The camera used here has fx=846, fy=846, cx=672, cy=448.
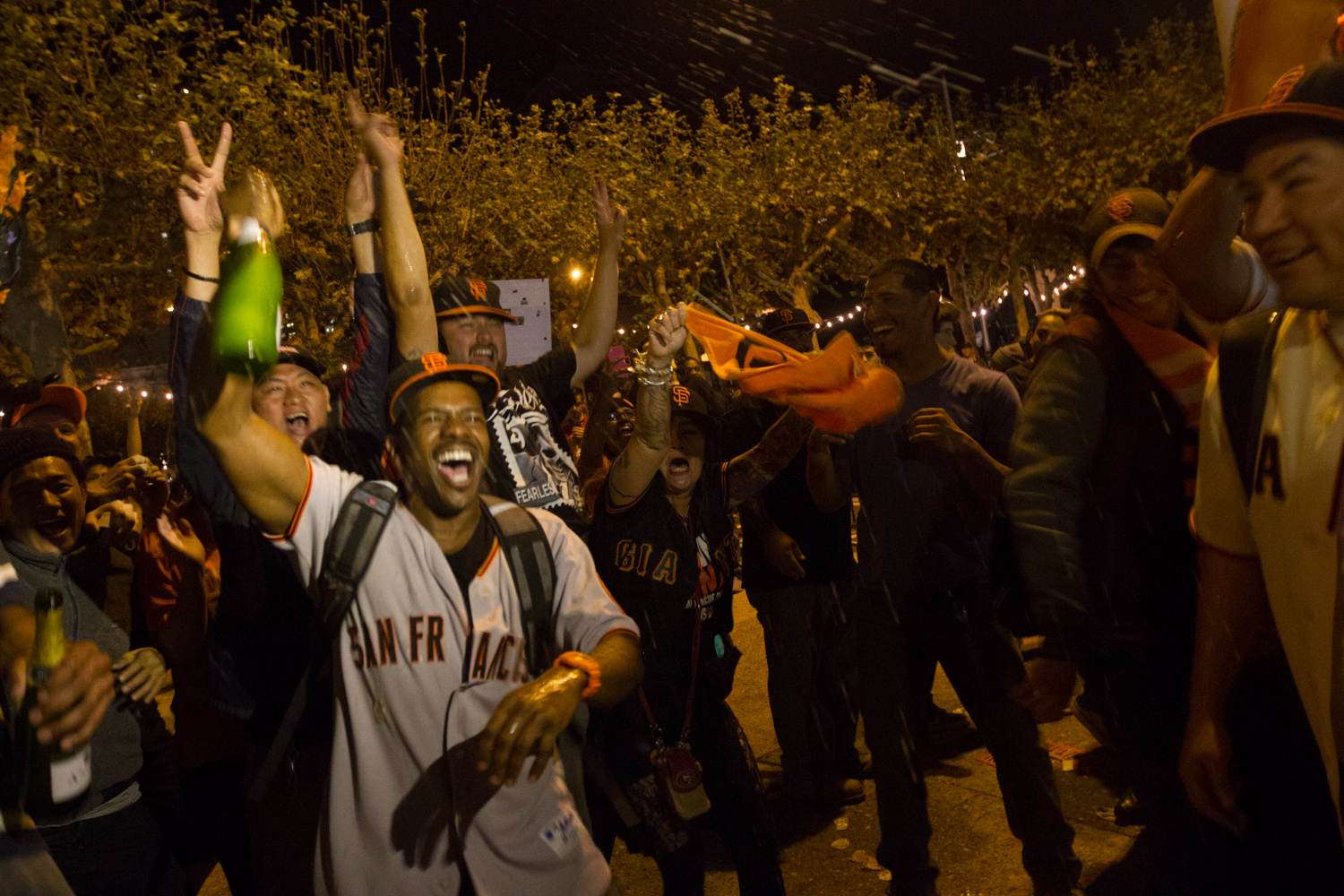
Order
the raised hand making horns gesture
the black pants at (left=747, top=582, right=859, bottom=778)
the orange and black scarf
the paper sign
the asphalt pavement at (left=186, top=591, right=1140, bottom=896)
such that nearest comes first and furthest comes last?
the raised hand making horns gesture < the orange and black scarf < the asphalt pavement at (left=186, top=591, right=1140, bottom=896) < the black pants at (left=747, top=582, right=859, bottom=778) < the paper sign

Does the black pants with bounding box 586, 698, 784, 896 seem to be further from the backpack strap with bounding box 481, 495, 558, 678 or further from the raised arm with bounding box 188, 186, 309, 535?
the raised arm with bounding box 188, 186, 309, 535

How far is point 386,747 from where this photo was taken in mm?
2029

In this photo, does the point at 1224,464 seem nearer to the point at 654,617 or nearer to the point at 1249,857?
the point at 1249,857

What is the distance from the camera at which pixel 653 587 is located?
314 cm

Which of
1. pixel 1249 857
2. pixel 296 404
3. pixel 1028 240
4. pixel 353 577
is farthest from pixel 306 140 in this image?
pixel 1028 240

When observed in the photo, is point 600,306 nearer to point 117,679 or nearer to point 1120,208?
point 1120,208

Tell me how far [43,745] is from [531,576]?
1125 millimetres

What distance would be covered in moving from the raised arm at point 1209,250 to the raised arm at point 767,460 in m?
1.89

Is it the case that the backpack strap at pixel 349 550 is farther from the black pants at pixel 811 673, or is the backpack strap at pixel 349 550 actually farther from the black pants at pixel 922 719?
the black pants at pixel 811 673

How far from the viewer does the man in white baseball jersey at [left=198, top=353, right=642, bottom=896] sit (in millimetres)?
1955

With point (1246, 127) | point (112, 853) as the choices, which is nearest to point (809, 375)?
point (1246, 127)

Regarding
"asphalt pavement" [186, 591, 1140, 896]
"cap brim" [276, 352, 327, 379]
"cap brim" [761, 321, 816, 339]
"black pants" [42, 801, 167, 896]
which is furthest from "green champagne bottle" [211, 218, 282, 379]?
"cap brim" [761, 321, 816, 339]

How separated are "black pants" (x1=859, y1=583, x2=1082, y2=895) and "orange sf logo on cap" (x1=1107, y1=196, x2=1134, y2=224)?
4.85 ft

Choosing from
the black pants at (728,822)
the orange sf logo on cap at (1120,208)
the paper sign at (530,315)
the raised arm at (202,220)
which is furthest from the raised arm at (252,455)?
the paper sign at (530,315)
